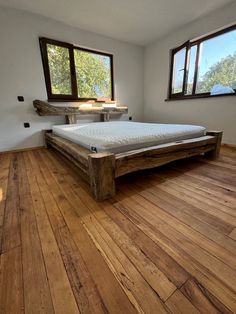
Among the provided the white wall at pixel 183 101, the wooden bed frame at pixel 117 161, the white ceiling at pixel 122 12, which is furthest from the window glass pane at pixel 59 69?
the white wall at pixel 183 101

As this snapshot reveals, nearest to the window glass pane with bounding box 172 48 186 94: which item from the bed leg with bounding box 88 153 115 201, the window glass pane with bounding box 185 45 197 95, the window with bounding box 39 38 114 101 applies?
the window glass pane with bounding box 185 45 197 95

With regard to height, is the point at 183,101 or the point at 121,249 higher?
the point at 183,101

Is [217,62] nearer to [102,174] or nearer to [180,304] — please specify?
[102,174]

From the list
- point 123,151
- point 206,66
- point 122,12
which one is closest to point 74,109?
point 122,12

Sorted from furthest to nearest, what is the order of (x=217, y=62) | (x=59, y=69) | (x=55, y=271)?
(x=59, y=69) < (x=217, y=62) < (x=55, y=271)

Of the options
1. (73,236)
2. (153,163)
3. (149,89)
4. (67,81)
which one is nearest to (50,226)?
(73,236)

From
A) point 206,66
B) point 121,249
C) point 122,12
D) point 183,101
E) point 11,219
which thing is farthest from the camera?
point 183,101

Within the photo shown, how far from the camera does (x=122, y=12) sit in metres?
2.56

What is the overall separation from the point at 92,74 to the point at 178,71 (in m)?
1.93

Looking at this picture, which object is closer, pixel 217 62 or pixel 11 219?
pixel 11 219

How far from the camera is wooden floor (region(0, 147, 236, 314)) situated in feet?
1.85

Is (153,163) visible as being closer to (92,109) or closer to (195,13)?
(92,109)

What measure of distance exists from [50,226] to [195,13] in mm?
3857

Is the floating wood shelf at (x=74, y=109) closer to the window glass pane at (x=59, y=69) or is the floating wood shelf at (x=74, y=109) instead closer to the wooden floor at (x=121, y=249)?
the window glass pane at (x=59, y=69)
